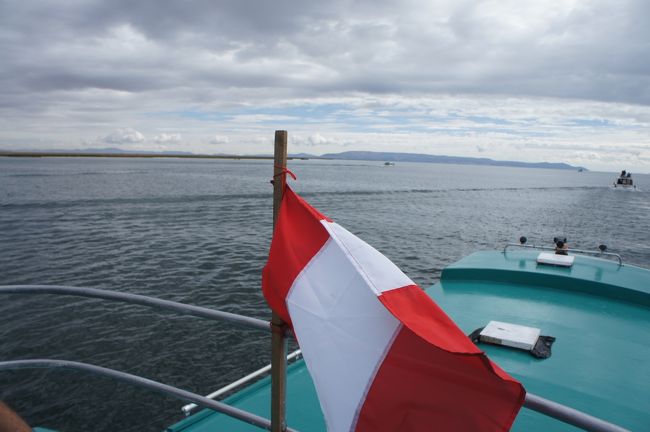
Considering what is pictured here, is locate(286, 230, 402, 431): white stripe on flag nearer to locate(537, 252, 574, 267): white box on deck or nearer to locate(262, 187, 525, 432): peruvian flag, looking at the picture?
locate(262, 187, 525, 432): peruvian flag

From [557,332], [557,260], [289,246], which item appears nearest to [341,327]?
[289,246]

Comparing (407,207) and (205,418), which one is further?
(407,207)

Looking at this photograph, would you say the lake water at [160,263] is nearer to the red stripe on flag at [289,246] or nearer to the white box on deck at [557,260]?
the white box on deck at [557,260]

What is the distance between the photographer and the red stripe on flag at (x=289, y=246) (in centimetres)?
302

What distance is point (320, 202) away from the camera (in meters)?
54.5

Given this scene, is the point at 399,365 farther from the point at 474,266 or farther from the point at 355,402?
the point at 474,266

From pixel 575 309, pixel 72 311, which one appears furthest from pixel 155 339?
pixel 575 309

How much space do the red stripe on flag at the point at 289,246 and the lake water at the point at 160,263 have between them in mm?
9835

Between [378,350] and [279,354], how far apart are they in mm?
692

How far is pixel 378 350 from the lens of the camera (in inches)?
98.6

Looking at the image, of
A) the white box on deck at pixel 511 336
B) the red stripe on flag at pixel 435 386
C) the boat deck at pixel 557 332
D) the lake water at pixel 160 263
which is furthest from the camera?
the lake water at pixel 160 263

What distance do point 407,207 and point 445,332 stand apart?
169 ft

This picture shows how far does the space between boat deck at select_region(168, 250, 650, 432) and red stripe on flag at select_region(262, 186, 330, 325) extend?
2.71 meters

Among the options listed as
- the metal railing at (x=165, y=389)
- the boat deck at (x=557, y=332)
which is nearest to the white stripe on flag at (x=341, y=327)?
the metal railing at (x=165, y=389)
